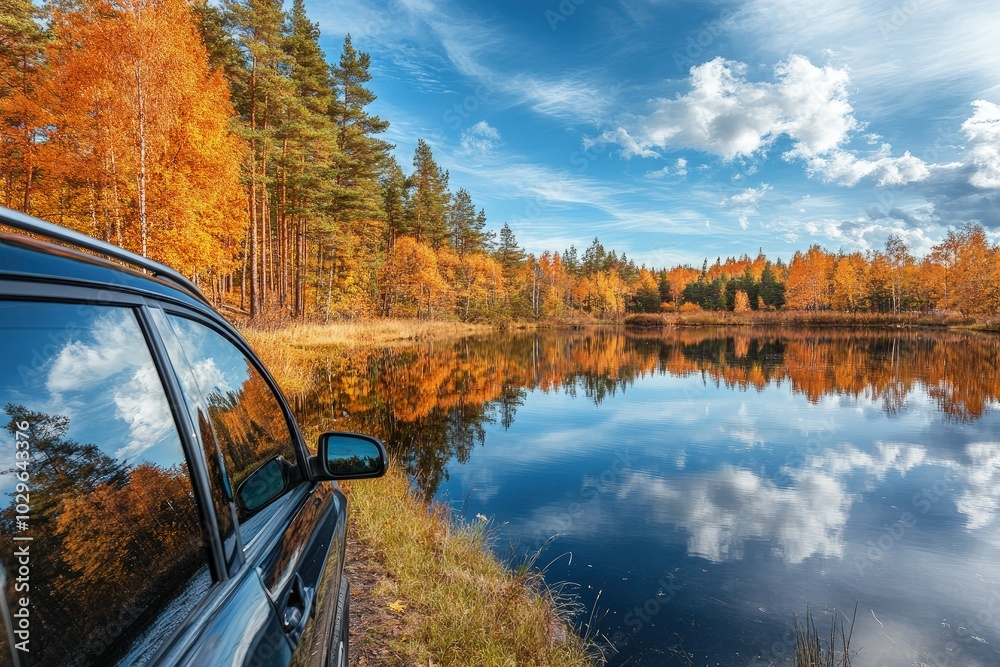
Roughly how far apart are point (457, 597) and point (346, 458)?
3364mm

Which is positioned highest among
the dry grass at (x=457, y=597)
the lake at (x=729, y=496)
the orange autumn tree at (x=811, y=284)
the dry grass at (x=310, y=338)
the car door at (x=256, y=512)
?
the orange autumn tree at (x=811, y=284)

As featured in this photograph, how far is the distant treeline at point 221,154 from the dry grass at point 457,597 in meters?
12.9

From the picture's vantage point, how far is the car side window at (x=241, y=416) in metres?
1.49

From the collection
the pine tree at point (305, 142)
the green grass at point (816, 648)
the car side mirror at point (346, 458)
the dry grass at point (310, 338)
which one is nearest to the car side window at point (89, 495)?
the car side mirror at point (346, 458)

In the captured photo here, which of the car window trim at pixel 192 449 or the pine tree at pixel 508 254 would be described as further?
the pine tree at pixel 508 254

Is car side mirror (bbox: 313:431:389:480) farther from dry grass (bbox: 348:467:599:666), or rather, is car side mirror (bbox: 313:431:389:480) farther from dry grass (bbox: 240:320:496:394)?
dry grass (bbox: 240:320:496:394)

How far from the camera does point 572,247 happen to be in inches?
4641

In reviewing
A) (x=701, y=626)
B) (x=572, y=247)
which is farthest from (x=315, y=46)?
(x=572, y=247)

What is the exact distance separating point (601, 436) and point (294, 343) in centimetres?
1551

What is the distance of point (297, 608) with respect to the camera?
4.95 feet

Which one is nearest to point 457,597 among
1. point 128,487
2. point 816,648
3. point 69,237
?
point 816,648

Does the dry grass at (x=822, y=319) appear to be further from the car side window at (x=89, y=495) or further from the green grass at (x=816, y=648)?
the car side window at (x=89, y=495)

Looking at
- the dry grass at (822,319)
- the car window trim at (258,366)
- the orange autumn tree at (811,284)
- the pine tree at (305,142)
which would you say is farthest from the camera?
the orange autumn tree at (811,284)

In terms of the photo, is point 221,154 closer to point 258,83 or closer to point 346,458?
point 258,83
